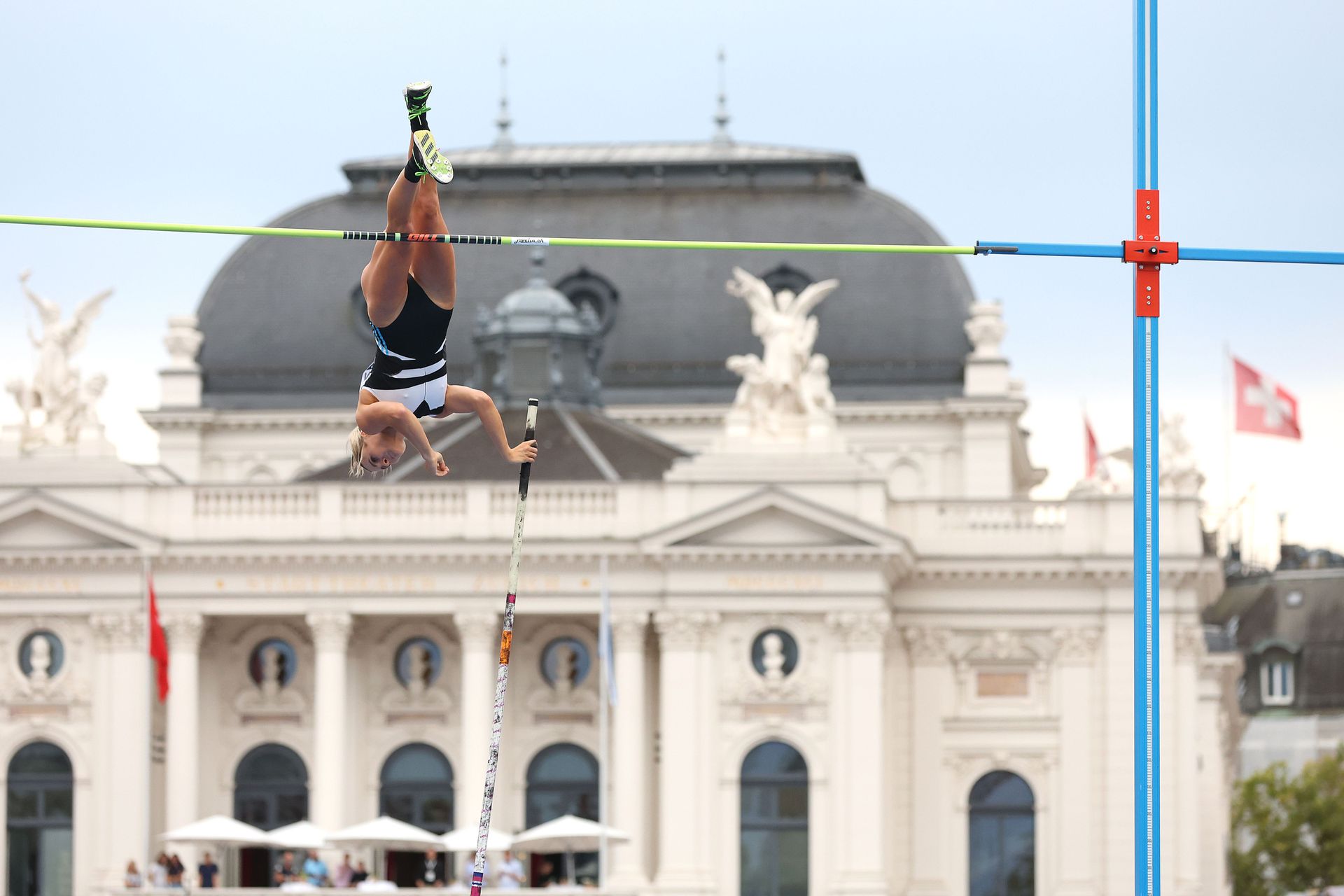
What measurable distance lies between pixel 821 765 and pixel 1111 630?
7264 mm

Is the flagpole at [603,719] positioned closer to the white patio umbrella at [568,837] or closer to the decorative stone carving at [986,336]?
the white patio umbrella at [568,837]

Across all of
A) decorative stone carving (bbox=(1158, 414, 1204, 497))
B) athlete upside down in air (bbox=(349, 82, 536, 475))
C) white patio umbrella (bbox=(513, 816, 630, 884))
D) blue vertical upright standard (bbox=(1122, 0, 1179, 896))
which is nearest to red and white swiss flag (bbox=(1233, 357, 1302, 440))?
decorative stone carving (bbox=(1158, 414, 1204, 497))

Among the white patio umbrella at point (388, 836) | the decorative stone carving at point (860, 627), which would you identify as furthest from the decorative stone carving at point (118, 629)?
the decorative stone carving at point (860, 627)

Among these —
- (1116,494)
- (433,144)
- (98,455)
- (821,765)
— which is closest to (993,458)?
(1116,494)

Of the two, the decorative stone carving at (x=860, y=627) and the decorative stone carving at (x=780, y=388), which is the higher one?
the decorative stone carving at (x=780, y=388)

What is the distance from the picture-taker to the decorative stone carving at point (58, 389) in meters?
79.0

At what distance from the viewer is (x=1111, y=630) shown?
7762cm

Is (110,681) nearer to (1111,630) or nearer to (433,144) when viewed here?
(1111,630)

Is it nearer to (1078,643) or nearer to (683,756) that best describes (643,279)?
(1078,643)

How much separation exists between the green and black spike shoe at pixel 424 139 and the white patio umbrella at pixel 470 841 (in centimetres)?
4595

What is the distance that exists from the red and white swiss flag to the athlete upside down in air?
56.9 metres

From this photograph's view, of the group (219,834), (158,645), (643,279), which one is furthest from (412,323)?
(643,279)

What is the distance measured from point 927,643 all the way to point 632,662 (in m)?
6.78

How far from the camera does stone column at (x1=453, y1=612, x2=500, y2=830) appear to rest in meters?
75.7
